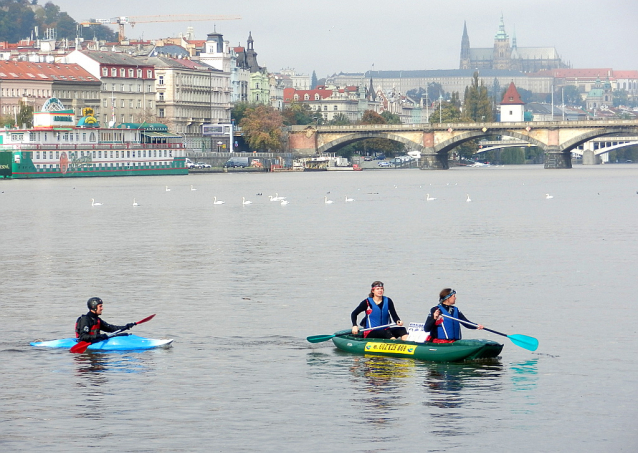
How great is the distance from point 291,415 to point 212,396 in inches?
71.1

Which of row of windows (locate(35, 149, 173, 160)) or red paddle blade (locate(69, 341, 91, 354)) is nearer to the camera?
red paddle blade (locate(69, 341, 91, 354))

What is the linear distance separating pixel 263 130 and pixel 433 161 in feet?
82.9

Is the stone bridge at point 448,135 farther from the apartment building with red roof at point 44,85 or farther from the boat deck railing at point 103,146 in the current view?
the apartment building with red roof at point 44,85

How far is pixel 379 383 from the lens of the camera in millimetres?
21531

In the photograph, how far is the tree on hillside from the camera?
183 meters

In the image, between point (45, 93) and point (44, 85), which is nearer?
point (44, 85)

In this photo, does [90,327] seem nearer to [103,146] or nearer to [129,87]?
[103,146]

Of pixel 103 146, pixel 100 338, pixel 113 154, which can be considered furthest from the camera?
pixel 113 154

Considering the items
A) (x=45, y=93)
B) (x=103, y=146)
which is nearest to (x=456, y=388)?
(x=103, y=146)

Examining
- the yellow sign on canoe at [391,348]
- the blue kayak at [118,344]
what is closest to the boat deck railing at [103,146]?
the blue kayak at [118,344]

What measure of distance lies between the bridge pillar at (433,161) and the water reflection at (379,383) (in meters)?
159

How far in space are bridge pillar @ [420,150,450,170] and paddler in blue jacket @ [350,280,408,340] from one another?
15843cm

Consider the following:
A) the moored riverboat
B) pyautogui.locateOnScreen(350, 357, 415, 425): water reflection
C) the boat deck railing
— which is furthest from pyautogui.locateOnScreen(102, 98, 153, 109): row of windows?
pyautogui.locateOnScreen(350, 357, 415, 425): water reflection

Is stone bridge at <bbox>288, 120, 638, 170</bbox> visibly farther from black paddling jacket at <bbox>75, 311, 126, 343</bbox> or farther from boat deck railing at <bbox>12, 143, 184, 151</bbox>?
black paddling jacket at <bbox>75, 311, 126, 343</bbox>
